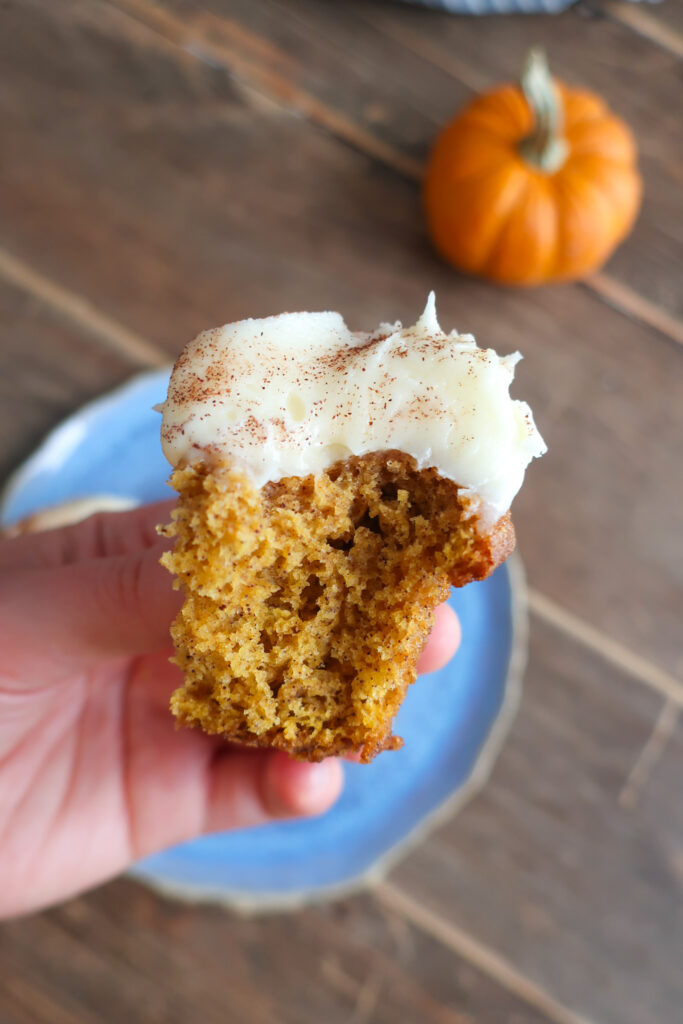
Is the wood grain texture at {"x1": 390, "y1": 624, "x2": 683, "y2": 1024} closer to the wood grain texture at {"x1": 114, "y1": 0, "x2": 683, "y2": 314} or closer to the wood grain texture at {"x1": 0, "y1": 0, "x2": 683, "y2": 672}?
the wood grain texture at {"x1": 0, "y1": 0, "x2": 683, "y2": 672}

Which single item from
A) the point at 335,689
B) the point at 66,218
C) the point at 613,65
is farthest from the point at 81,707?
the point at 613,65

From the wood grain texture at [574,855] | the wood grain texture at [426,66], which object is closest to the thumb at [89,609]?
the wood grain texture at [574,855]

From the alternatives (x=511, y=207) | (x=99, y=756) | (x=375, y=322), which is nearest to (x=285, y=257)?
(x=375, y=322)

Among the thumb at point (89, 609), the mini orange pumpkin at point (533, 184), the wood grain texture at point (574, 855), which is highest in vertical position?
the mini orange pumpkin at point (533, 184)

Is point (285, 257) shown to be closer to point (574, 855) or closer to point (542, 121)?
point (542, 121)

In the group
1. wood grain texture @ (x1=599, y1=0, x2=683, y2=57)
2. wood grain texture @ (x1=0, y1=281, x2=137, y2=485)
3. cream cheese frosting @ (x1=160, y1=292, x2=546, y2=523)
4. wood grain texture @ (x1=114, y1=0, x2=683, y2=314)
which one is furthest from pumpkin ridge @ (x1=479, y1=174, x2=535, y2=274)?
cream cheese frosting @ (x1=160, y1=292, x2=546, y2=523)

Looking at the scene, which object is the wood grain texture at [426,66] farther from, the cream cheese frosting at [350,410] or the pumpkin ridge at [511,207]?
the cream cheese frosting at [350,410]
